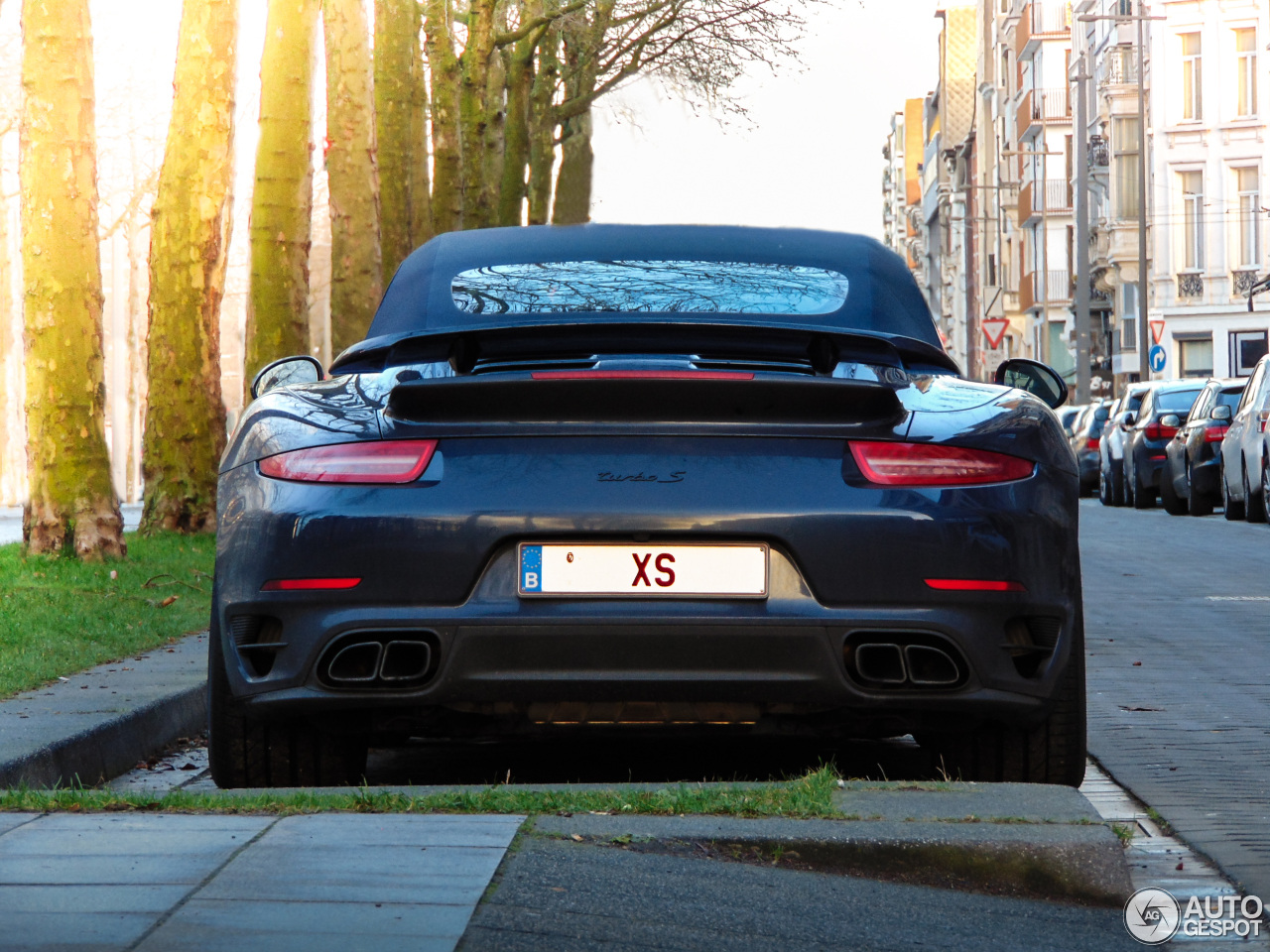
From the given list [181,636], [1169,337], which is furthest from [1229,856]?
[1169,337]

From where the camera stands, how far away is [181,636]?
9375 mm

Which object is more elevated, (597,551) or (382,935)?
(597,551)

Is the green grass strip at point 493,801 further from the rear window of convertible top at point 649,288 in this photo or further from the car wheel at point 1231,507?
the car wheel at point 1231,507

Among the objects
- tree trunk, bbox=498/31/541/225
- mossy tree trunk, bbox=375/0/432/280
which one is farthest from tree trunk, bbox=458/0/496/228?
tree trunk, bbox=498/31/541/225

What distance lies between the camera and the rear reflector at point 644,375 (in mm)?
4586

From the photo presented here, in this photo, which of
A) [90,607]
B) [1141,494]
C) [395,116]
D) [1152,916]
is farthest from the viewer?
[1141,494]

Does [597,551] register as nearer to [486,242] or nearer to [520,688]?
[520,688]

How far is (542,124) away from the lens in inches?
1377

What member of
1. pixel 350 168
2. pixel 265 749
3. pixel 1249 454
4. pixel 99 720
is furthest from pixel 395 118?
pixel 265 749

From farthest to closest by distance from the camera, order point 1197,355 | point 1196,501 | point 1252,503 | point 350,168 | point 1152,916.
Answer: point 1197,355, point 1196,501, point 1252,503, point 350,168, point 1152,916

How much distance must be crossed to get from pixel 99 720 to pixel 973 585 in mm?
3055

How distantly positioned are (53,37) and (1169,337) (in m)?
51.8

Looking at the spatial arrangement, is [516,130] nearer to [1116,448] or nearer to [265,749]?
[1116,448]

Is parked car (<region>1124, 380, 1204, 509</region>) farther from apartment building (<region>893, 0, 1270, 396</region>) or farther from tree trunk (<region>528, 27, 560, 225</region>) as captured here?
apartment building (<region>893, 0, 1270, 396</region>)
